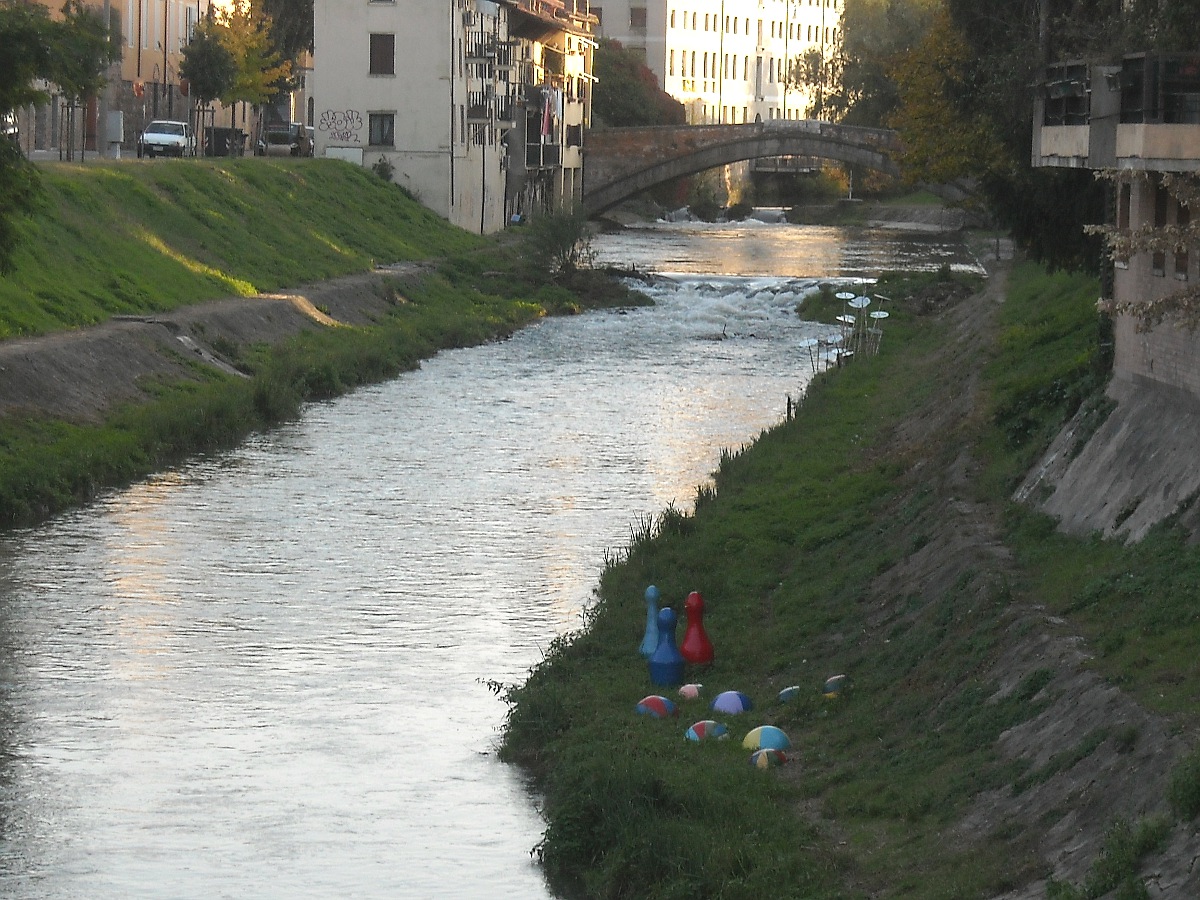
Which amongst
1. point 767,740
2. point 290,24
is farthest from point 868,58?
point 767,740

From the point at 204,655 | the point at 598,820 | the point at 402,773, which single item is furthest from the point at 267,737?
the point at 598,820

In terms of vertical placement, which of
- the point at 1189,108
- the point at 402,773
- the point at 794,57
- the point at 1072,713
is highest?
the point at 794,57

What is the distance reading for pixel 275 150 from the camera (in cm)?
6644

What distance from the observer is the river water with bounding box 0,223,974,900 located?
12758 mm

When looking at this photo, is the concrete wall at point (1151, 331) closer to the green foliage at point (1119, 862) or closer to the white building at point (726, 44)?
the green foliage at point (1119, 862)

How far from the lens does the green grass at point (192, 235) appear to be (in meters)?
32.4

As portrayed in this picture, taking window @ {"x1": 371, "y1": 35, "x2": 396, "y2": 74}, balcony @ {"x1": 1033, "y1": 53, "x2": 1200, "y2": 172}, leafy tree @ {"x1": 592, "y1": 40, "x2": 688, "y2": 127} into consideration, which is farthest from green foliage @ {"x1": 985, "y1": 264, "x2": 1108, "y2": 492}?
leafy tree @ {"x1": 592, "y1": 40, "x2": 688, "y2": 127}

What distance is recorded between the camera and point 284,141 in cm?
6806

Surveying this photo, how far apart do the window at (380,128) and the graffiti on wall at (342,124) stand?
1.17 feet

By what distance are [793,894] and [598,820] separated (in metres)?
2.09

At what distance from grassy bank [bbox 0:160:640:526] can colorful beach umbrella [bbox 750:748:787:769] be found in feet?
41.1

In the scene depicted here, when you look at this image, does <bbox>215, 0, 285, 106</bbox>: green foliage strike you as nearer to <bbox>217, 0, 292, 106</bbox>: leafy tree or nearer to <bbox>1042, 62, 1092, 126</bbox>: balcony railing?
<bbox>217, 0, 292, 106</bbox>: leafy tree

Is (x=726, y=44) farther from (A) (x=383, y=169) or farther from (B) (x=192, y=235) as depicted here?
(B) (x=192, y=235)

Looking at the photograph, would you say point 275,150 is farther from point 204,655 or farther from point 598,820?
point 598,820
